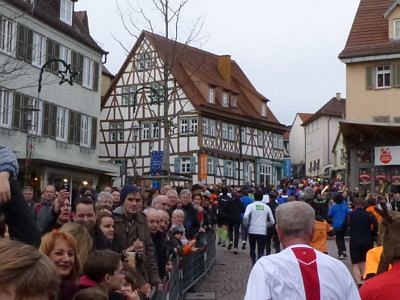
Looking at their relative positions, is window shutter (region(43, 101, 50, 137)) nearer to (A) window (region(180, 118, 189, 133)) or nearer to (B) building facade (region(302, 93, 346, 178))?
(A) window (region(180, 118, 189, 133))

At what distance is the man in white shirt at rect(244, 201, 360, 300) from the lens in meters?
4.20

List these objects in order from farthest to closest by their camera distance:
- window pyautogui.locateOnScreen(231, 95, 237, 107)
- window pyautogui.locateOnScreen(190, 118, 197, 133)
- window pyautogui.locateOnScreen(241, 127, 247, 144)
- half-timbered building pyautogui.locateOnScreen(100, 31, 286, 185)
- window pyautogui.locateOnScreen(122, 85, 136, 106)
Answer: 1. window pyautogui.locateOnScreen(231, 95, 237, 107)
2. window pyautogui.locateOnScreen(241, 127, 247, 144)
3. window pyautogui.locateOnScreen(122, 85, 136, 106)
4. window pyautogui.locateOnScreen(190, 118, 197, 133)
5. half-timbered building pyautogui.locateOnScreen(100, 31, 286, 185)

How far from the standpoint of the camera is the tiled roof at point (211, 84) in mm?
53906

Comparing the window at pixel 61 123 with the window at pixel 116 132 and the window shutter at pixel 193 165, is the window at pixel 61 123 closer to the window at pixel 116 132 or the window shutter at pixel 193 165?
the window shutter at pixel 193 165

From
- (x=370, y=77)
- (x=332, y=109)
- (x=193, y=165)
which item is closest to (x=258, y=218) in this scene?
(x=370, y=77)

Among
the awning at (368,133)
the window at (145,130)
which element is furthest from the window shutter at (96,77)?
the window at (145,130)

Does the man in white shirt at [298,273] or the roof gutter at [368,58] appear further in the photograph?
the roof gutter at [368,58]

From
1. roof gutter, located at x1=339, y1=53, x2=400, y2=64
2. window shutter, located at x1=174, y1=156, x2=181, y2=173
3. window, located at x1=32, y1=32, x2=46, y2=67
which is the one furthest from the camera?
window shutter, located at x1=174, y1=156, x2=181, y2=173

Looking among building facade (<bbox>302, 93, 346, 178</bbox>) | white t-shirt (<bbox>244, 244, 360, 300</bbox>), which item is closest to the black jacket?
white t-shirt (<bbox>244, 244, 360, 300</bbox>)

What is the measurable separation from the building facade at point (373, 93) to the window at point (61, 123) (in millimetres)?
12958

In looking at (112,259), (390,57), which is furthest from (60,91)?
(112,259)

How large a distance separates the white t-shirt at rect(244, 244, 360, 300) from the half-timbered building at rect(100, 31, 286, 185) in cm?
4417

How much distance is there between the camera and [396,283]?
423 centimetres

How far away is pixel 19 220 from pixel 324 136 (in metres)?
78.3
